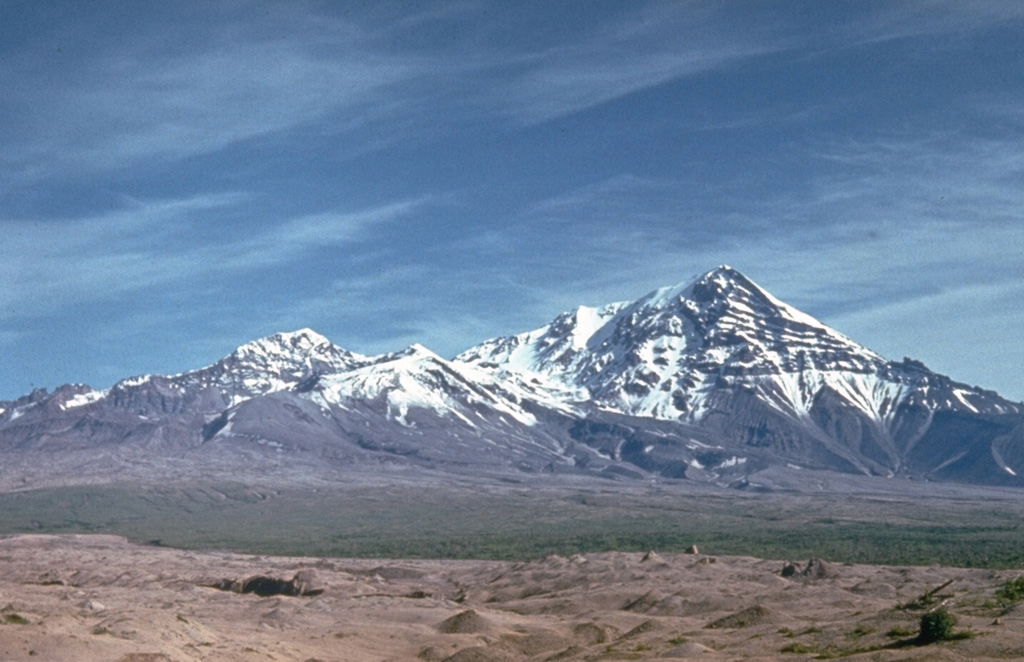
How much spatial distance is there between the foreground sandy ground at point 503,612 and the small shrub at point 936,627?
2.84 feet

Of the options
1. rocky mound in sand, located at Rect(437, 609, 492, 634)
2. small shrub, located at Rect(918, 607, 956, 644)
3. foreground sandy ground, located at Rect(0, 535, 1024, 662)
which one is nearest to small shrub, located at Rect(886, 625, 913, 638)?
foreground sandy ground, located at Rect(0, 535, 1024, 662)

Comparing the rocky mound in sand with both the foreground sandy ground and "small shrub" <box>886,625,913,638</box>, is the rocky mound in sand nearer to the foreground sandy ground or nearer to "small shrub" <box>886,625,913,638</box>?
the foreground sandy ground

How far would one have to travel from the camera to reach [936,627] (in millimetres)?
48750

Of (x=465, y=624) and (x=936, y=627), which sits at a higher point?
(x=936, y=627)

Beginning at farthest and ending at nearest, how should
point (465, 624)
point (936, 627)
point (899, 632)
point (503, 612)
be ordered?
point (503, 612) → point (465, 624) → point (899, 632) → point (936, 627)

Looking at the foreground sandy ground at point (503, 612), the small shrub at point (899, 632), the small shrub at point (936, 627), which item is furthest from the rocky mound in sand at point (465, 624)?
the small shrub at point (936, 627)

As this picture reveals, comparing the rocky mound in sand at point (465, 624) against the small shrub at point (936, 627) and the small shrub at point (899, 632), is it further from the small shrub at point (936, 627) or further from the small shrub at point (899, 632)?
the small shrub at point (936, 627)

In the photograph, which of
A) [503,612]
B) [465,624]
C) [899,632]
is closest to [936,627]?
[899,632]

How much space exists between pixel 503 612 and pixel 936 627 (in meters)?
47.2

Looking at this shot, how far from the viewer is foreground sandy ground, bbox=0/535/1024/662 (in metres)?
56.6

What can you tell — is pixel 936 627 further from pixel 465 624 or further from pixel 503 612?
pixel 503 612

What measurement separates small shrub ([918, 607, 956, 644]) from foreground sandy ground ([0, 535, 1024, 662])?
865 mm

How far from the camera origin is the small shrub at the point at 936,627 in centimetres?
4866

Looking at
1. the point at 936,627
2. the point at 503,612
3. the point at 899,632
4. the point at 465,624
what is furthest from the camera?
the point at 503,612
